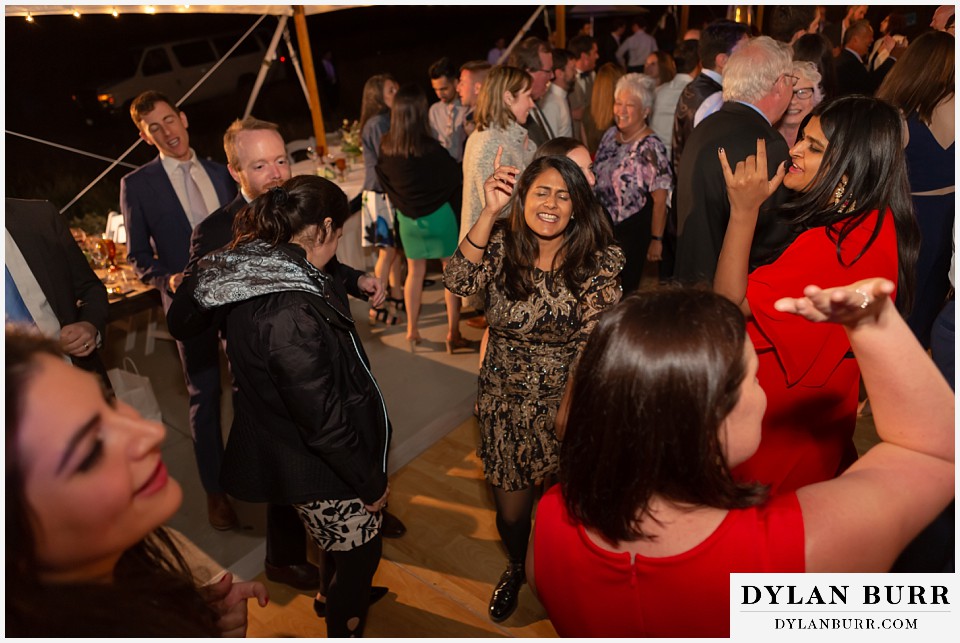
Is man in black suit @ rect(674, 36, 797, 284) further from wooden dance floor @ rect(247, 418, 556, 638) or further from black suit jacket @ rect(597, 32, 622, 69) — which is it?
black suit jacket @ rect(597, 32, 622, 69)

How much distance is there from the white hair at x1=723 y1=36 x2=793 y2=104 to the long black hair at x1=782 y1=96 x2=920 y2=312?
82 centimetres

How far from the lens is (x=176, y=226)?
252 cm

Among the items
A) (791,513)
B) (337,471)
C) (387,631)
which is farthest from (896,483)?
(387,631)

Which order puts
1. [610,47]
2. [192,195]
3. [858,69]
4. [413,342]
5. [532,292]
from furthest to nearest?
1. [610,47]
2. [858,69]
3. [413,342]
4. [192,195]
5. [532,292]

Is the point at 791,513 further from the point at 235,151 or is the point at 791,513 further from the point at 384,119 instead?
the point at 384,119

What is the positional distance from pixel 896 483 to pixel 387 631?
182 centimetres

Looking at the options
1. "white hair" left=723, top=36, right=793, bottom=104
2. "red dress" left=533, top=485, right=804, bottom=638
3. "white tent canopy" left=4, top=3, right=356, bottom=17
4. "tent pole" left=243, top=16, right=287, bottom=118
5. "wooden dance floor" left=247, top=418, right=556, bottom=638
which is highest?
"white tent canopy" left=4, top=3, right=356, bottom=17

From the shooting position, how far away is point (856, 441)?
281 cm

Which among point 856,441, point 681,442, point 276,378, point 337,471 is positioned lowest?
point 856,441

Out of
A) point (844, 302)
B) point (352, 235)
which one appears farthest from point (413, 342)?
point (844, 302)

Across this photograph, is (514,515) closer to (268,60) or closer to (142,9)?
(142,9)

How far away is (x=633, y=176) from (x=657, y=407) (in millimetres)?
2729

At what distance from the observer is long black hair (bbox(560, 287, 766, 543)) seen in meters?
0.86

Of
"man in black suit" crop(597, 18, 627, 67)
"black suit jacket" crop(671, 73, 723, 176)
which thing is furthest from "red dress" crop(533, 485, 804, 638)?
"man in black suit" crop(597, 18, 627, 67)
